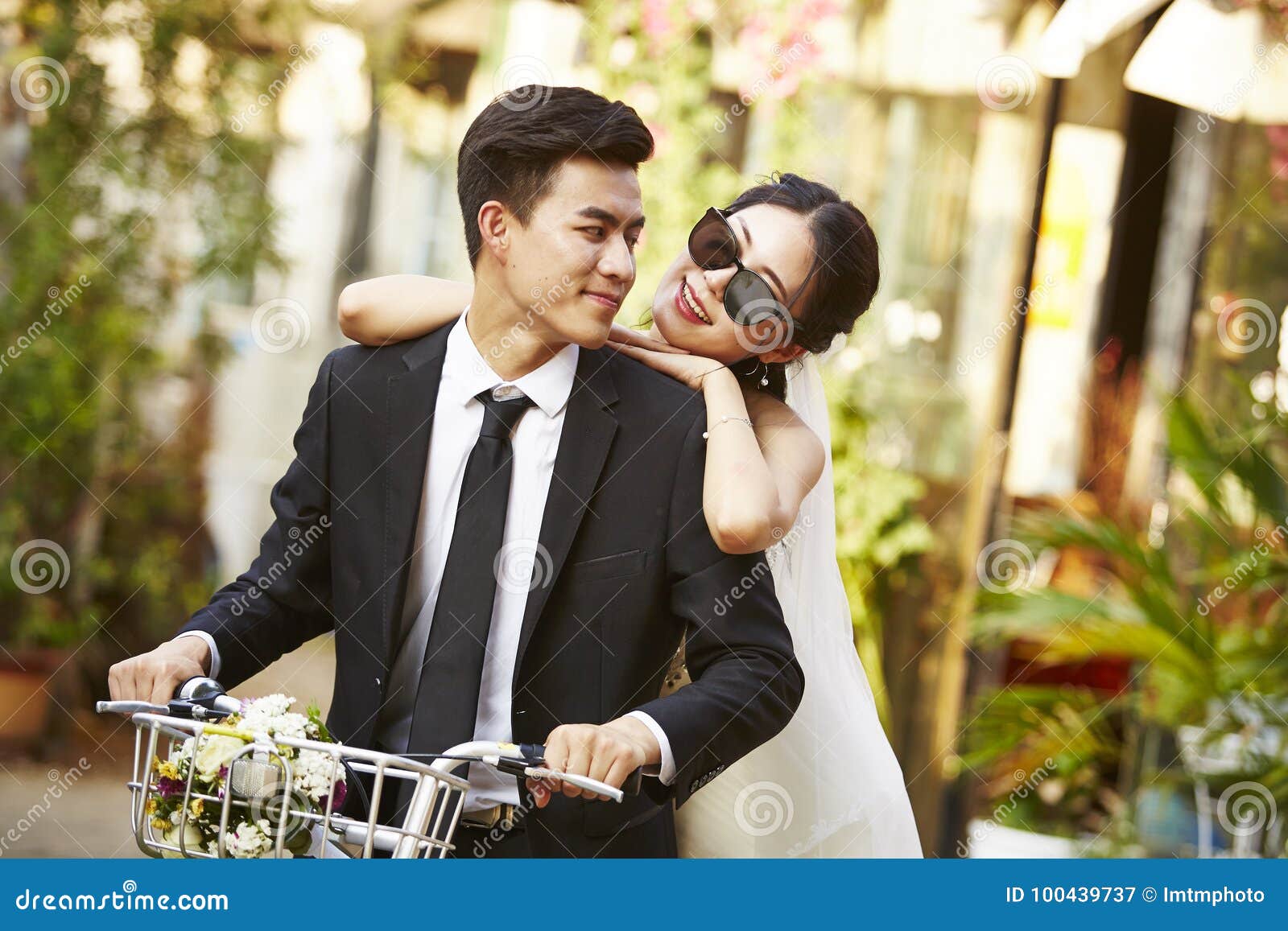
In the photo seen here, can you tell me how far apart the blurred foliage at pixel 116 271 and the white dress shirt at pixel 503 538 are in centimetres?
435

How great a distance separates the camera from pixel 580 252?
2076mm

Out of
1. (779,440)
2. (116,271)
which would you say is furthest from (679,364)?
(116,271)

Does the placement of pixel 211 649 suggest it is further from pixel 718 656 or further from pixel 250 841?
pixel 718 656

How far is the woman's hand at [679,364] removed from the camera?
2.30 metres

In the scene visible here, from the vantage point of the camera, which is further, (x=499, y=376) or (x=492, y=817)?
(x=499, y=376)

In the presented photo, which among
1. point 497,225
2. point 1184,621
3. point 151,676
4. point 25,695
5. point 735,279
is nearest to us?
point 151,676

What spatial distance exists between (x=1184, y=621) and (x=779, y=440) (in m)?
2.66

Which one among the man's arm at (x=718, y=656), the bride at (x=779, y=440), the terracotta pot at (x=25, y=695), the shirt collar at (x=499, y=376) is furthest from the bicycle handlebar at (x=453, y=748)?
the terracotta pot at (x=25, y=695)

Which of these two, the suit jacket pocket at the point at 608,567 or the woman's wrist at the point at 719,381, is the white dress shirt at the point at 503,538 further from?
the woman's wrist at the point at 719,381

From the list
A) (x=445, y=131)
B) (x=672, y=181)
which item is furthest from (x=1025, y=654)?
(x=445, y=131)

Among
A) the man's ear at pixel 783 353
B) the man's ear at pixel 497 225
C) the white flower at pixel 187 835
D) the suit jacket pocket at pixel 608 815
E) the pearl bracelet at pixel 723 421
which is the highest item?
the man's ear at pixel 497 225

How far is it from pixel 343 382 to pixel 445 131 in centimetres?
467

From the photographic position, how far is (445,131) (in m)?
6.64

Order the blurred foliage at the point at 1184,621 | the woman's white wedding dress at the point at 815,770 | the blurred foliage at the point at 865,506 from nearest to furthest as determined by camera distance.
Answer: the woman's white wedding dress at the point at 815,770, the blurred foliage at the point at 1184,621, the blurred foliage at the point at 865,506
